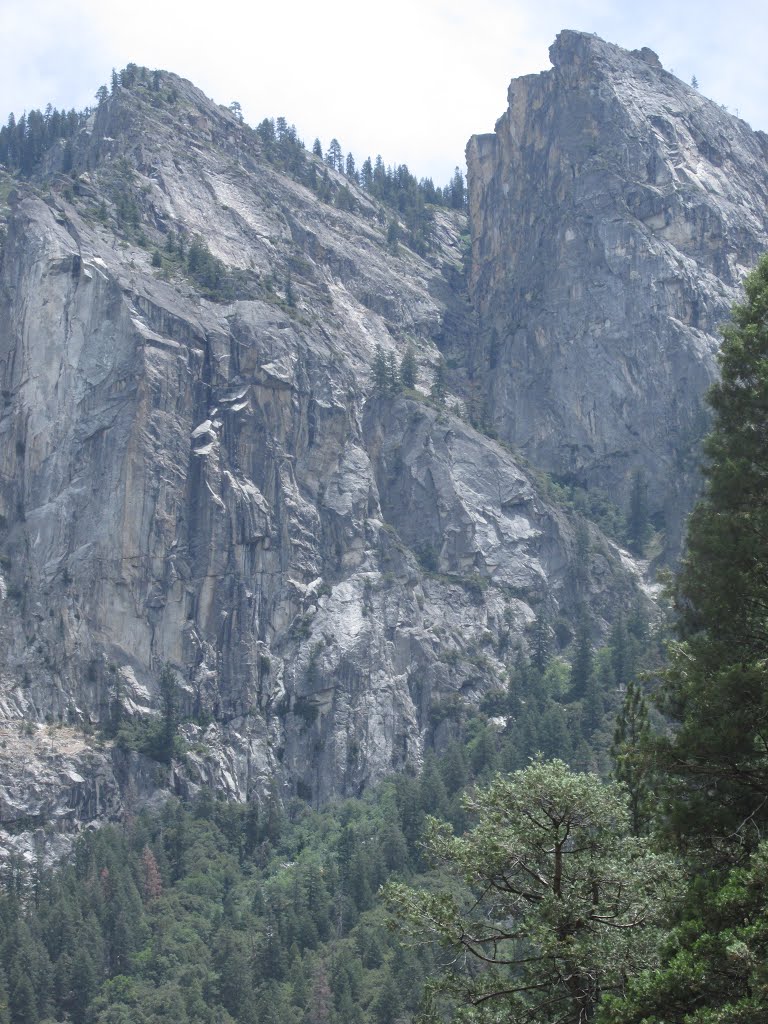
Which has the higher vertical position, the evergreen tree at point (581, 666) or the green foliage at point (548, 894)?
the evergreen tree at point (581, 666)

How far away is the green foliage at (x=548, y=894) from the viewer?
867 inches

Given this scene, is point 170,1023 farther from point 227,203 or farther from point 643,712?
point 227,203

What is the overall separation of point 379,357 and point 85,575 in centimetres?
4118

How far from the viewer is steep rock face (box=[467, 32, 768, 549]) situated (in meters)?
140

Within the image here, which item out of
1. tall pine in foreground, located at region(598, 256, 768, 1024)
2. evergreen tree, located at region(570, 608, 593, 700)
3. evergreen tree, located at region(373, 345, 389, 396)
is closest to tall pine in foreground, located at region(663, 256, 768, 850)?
tall pine in foreground, located at region(598, 256, 768, 1024)

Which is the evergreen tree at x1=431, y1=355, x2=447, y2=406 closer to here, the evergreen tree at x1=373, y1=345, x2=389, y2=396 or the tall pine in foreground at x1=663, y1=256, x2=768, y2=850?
the evergreen tree at x1=373, y1=345, x2=389, y2=396

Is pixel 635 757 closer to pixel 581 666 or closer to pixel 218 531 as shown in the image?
Result: pixel 581 666

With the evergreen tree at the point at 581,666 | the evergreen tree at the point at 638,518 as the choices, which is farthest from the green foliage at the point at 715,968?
the evergreen tree at the point at 638,518

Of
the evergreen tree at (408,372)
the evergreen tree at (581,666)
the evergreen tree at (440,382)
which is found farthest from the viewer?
the evergreen tree at (440,382)

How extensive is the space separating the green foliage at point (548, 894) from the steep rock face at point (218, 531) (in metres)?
78.5

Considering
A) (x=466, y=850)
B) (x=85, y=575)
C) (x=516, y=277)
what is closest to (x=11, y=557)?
(x=85, y=575)

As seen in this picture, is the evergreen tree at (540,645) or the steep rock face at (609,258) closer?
the evergreen tree at (540,645)

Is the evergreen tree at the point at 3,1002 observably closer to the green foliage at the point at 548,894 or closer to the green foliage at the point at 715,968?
the green foliage at the point at 548,894

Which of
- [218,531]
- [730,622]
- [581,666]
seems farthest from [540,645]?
[730,622]
